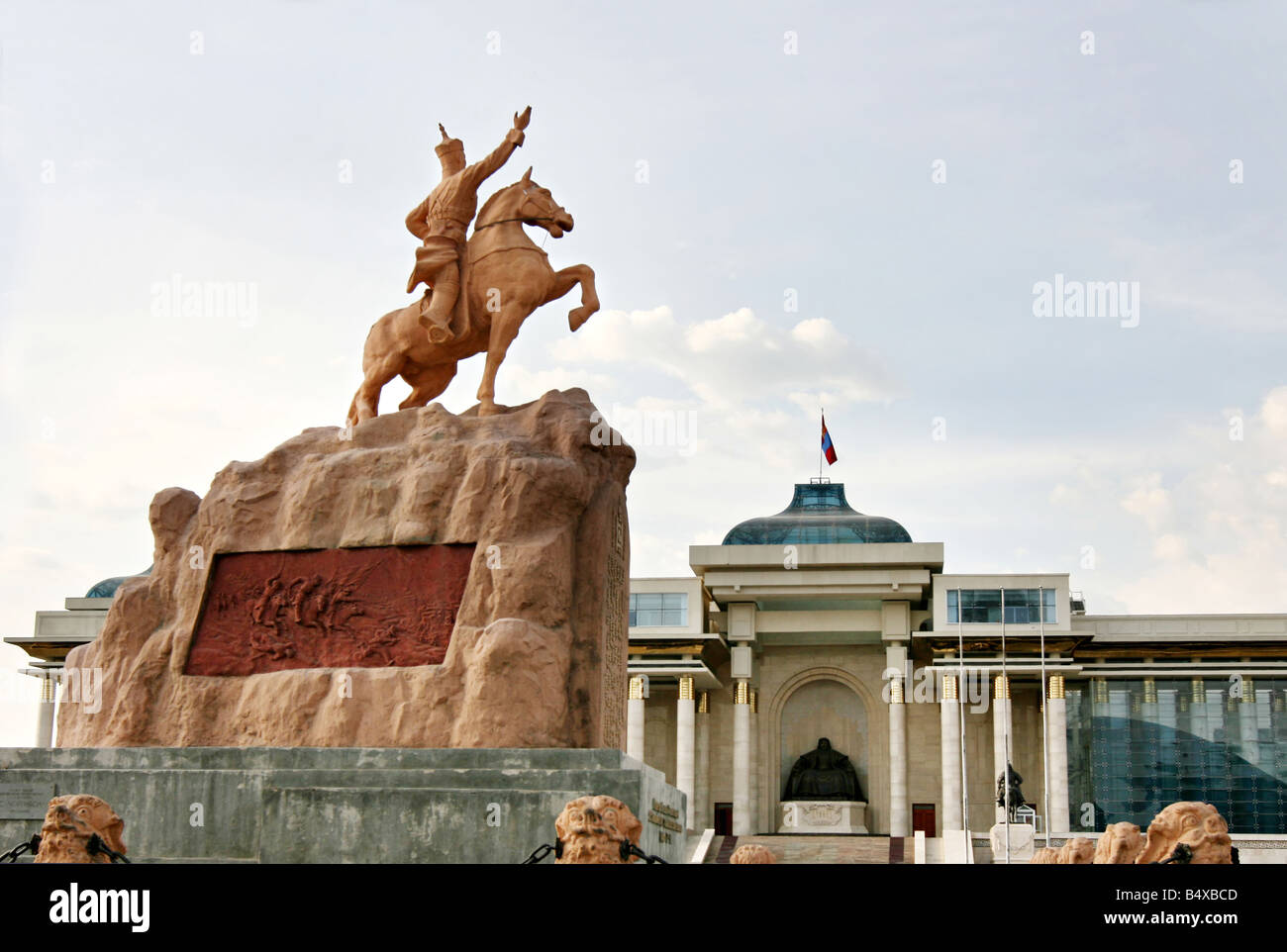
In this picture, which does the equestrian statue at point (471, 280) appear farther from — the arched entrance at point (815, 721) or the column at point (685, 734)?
the arched entrance at point (815, 721)

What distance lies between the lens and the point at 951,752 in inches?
1475

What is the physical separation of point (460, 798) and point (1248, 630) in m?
33.3

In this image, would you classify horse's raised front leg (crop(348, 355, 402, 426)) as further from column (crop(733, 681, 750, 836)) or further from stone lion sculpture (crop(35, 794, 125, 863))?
column (crop(733, 681, 750, 836))

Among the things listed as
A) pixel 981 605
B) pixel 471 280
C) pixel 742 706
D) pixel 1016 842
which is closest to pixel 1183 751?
pixel 981 605

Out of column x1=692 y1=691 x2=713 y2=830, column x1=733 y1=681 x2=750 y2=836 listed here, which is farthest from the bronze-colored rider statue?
column x1=692 y1=691 x2=713 y2=830

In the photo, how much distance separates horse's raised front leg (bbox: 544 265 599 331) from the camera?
13.7m

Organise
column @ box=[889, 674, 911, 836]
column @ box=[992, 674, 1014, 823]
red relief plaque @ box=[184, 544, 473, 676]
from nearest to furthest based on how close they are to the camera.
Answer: red relief plaque @ box=[184, 544, 473, 676] < column @ box=[992, 674, 1014, 823] < column @ box=[889, 674, 911, 836]


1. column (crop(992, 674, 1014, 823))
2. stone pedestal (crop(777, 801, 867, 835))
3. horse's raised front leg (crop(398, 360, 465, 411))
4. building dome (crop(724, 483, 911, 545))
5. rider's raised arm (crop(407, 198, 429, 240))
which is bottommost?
stone pedestal (crop(777, 801, 867, 835))

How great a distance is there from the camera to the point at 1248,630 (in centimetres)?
3897

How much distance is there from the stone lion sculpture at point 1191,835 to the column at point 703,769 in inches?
1382

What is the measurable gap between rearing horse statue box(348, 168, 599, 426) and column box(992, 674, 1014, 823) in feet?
74.0
